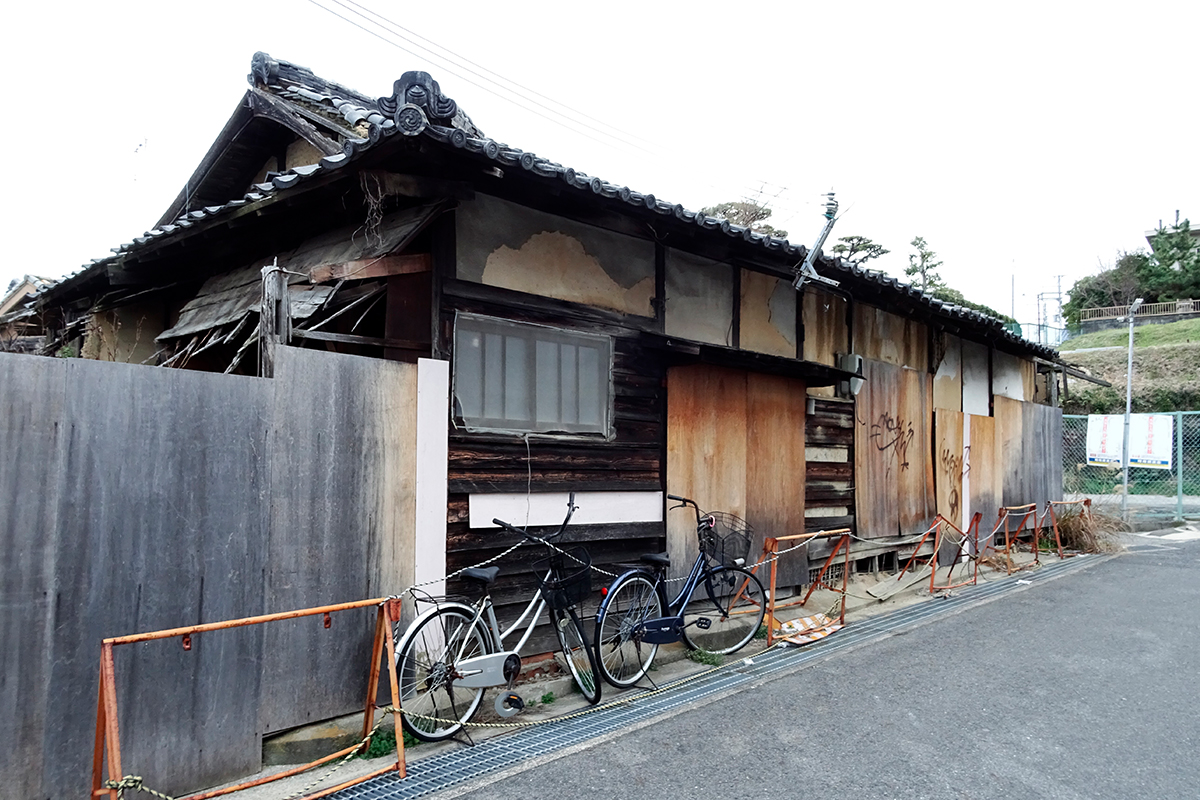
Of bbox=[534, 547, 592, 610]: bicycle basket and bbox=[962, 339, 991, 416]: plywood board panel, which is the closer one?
bbox=[534, 547, 592, 610]: bicycle basket

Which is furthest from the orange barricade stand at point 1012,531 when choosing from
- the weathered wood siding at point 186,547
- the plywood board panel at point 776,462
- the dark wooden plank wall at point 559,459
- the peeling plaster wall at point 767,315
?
the weathered wood siding at point 186,547

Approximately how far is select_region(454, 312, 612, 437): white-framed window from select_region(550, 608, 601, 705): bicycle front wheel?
1.62 m

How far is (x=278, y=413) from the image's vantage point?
473 cm

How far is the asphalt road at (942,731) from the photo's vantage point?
4387mm

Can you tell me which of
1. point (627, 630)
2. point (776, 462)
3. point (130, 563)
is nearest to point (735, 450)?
point (776, 462)

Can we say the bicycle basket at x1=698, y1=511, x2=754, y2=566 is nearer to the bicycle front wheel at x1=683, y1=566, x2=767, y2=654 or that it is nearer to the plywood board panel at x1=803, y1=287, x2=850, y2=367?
the bicycle front wheel at x1=683, y1=566, x2=767, y2=654

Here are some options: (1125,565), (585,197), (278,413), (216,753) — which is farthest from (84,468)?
(1125,565)

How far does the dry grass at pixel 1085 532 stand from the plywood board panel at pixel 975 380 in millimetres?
3278

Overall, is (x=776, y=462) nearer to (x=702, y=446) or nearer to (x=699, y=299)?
(x=702, y=446)

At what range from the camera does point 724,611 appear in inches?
298

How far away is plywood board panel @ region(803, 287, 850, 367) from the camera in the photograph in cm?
A: 997

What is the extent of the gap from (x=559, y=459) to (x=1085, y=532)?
1325 cm

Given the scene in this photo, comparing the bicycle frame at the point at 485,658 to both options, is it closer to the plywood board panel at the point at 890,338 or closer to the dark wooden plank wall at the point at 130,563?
the dark wooden plank wall at the point at 130,563

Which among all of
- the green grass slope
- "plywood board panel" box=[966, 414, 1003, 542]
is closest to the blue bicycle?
"plywood board panel" box=[966, 414, 1003, 542]
